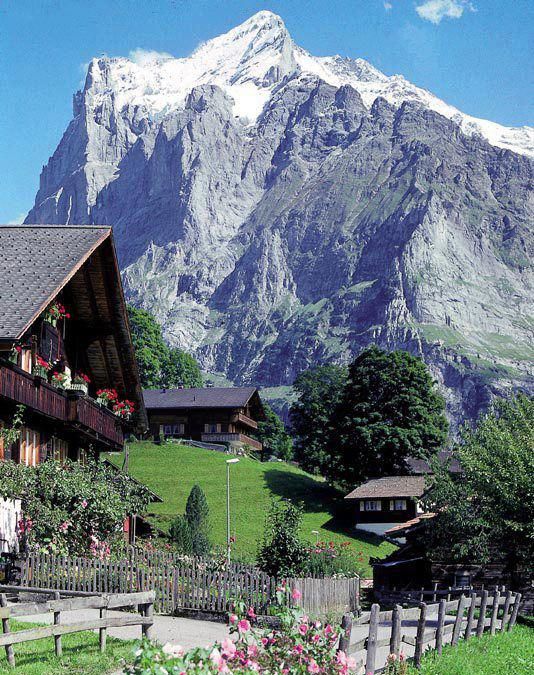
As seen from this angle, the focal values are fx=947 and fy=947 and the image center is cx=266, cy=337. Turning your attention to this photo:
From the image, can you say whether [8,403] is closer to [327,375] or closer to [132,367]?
[132,367]

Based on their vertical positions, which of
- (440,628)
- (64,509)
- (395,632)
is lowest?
(440,628)

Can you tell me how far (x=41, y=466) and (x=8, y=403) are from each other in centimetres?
227

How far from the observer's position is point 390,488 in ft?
250

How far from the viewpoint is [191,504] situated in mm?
56188

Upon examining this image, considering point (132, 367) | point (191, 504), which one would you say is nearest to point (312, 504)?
point (191, 504)

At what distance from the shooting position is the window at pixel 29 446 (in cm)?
3089

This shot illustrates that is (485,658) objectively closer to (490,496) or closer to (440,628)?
(440,628)

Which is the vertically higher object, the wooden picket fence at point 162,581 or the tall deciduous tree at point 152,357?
the tall deciduous tree at point 152,357

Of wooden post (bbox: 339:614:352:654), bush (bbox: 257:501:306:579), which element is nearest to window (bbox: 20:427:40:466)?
bush (bbox: 257:501:306:579)

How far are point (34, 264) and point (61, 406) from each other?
17.2 feet

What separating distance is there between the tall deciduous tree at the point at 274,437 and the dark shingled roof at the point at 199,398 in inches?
649

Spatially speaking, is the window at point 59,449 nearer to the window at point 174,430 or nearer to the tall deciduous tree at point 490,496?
the tall deciduous tree at point 490,496

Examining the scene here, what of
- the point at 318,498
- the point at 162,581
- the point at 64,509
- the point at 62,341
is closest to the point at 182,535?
the point at 62,341

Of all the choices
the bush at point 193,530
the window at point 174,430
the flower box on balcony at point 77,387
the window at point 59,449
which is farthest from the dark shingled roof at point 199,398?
the flower box on balcony at point 77,387
